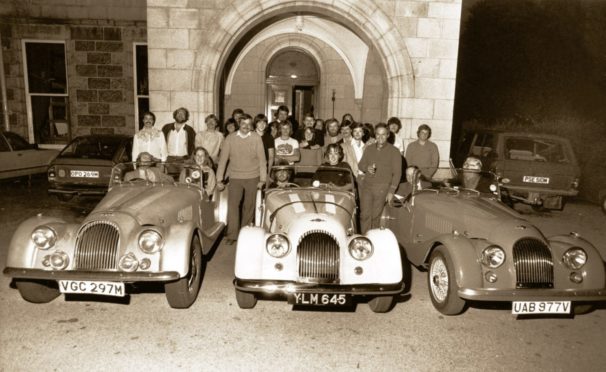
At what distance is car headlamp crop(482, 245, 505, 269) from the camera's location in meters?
4.41

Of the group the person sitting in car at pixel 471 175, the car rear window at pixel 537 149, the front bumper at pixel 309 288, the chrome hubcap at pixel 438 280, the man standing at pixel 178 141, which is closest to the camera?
the front bumper at pixel 309 288

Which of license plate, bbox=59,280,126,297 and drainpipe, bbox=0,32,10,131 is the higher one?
→ drainpipe, bbox=0,32,10,131

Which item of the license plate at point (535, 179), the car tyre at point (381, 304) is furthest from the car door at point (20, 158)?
the license plate at point (535, 179)

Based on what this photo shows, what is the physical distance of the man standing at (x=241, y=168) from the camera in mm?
6703

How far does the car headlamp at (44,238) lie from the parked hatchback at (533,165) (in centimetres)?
812

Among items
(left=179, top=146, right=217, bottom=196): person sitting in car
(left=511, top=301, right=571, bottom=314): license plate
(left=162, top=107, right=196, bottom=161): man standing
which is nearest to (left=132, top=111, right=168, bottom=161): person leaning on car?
(left=162, top=107, right=196, bottom=161): man standing

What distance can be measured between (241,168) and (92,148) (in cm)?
432

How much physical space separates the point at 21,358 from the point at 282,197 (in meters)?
2.97

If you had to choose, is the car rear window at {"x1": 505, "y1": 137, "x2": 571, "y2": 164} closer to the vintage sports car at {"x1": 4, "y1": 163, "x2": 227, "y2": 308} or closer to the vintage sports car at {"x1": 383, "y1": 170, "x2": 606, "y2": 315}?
the vintage sports car at {"x1": 383, "y1": 170, "x2": 606, "y2": 315}

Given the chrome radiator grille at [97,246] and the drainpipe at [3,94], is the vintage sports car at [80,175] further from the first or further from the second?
the drainpipe at [3,94]

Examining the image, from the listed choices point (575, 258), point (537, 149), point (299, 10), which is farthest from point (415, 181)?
point (537, 149)

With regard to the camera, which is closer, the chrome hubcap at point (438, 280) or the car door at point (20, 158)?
the chrome hubcap at point (438, 280)

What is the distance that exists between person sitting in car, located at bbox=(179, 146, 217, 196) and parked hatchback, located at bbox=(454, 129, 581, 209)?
238 inches

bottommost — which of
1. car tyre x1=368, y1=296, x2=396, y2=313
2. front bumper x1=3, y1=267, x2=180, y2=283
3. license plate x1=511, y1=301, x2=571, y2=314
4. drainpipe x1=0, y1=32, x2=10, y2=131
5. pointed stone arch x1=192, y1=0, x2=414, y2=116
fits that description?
car tyre x1=368, y1=296, x2=396, y2=313
